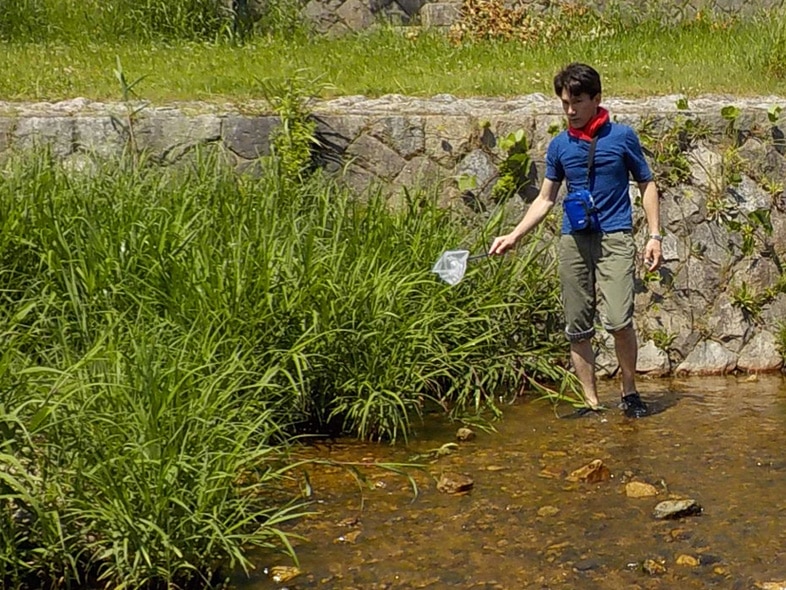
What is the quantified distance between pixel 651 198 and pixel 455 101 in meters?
2.38

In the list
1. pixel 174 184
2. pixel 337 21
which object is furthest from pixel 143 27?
pixel 174 184

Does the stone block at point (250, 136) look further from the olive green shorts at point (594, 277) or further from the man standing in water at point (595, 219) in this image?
the olive green shorts at point (594, 277)

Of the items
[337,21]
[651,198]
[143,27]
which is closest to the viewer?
[651,198]

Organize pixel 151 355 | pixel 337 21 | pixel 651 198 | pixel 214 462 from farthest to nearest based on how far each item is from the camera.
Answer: pixel 337 21 < pixel 651 198 < pixel 151 355 < pixel 214 462

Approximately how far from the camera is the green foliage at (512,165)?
780cm

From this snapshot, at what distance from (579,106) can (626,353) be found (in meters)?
1.27

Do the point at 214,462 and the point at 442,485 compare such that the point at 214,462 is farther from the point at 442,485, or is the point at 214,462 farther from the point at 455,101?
the point at 455,101

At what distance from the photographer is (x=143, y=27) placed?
11.4 meters

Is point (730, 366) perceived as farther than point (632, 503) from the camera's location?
Yes

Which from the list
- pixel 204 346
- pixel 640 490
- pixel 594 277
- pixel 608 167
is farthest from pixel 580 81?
pixel 204 346

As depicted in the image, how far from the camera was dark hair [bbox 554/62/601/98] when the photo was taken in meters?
6.09

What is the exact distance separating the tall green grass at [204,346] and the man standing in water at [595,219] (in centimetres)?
46

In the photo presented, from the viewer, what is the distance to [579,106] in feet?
20.4

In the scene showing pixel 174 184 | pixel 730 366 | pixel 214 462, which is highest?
pixel 174 184
